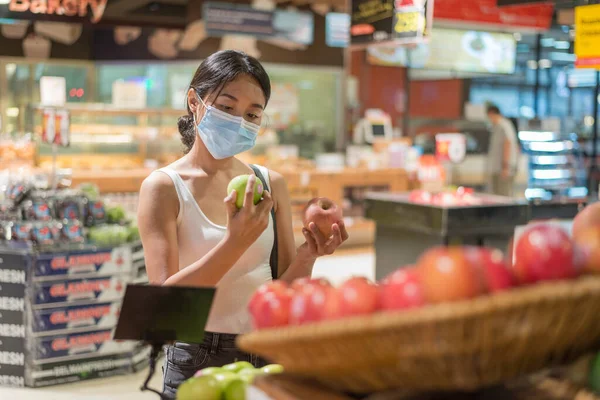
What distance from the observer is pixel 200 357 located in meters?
2.31

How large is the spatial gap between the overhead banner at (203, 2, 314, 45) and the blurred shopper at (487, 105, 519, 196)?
3.32 m

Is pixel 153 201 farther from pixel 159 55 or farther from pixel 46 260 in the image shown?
pixel 159 55

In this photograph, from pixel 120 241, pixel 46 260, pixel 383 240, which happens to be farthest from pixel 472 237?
pixel 46 260

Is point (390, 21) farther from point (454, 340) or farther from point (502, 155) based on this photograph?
point (454, 340)

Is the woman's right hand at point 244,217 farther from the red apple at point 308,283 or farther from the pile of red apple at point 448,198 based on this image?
the pile of red apple at point 448,198

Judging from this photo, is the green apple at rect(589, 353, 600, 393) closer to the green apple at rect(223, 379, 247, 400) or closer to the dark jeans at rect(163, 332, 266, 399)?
the green apple at rect(223, 379, 247, 400)

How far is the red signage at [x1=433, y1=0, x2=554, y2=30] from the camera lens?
11438 mm

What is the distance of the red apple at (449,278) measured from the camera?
4.03 ft

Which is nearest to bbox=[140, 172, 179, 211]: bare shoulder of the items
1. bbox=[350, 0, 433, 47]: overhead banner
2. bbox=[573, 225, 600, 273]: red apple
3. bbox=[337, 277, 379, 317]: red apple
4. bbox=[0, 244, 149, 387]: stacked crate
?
bbox=[337, 277, 379, 317]: red apple

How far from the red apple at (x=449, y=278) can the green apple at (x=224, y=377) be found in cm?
63

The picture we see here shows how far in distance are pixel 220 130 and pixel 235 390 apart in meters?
0.95

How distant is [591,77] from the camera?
20.4 m

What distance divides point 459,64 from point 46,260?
34.0ft

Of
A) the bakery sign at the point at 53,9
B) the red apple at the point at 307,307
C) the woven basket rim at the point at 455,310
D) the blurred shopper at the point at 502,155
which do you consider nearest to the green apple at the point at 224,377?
the red apple at the point at 307,307
